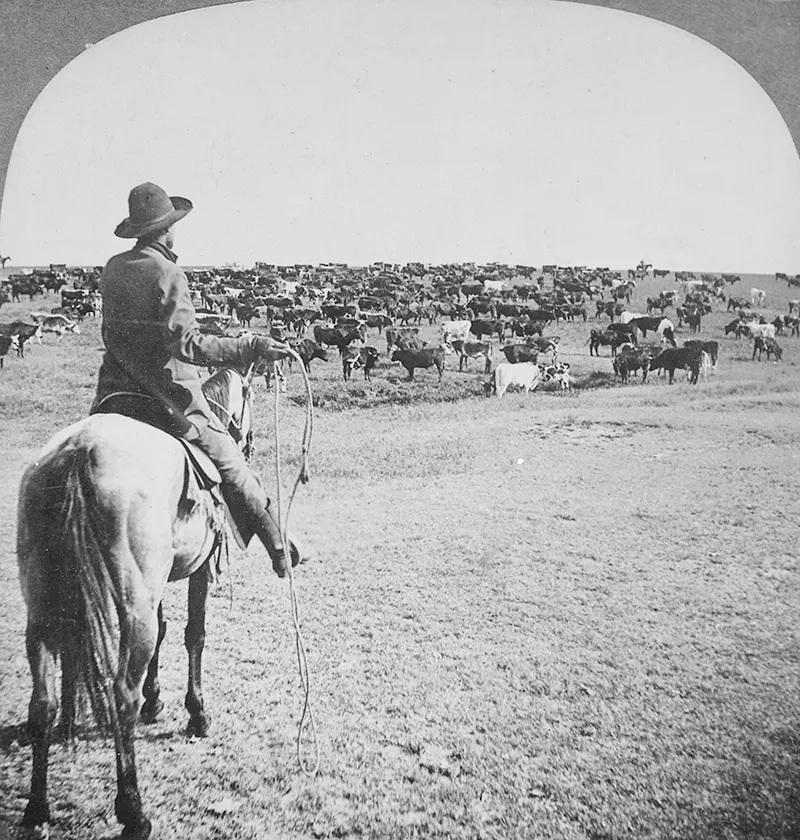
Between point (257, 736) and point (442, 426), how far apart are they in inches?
69.9

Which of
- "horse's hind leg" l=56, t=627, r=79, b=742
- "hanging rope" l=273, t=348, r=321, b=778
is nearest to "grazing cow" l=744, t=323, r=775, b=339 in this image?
"hanging rope" l=273, t=348, r=321, b=778

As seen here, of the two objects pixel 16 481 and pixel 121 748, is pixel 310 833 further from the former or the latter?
pixel 16 481

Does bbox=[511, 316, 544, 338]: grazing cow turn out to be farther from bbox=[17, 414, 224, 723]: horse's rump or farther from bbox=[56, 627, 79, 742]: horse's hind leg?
bbox=[56, 627, 79, 742]: horse's hind leg

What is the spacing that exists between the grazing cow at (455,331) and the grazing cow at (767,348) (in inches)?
75.6

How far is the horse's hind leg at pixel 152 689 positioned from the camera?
264 centimetres

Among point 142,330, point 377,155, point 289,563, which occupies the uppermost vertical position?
point 377,155

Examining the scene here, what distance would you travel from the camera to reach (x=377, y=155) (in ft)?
10.7

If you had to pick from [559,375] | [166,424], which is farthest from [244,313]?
[559,375]

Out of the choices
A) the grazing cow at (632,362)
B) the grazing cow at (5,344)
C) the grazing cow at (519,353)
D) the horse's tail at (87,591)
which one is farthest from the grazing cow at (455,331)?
the horse's tail at (87,591)

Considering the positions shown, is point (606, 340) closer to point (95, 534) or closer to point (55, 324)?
point (55, 324)

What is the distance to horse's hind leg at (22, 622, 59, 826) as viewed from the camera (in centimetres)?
238

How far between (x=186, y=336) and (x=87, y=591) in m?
1.01

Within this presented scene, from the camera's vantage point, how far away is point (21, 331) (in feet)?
10.6

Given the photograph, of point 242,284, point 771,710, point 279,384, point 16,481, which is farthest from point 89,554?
point 771,710
